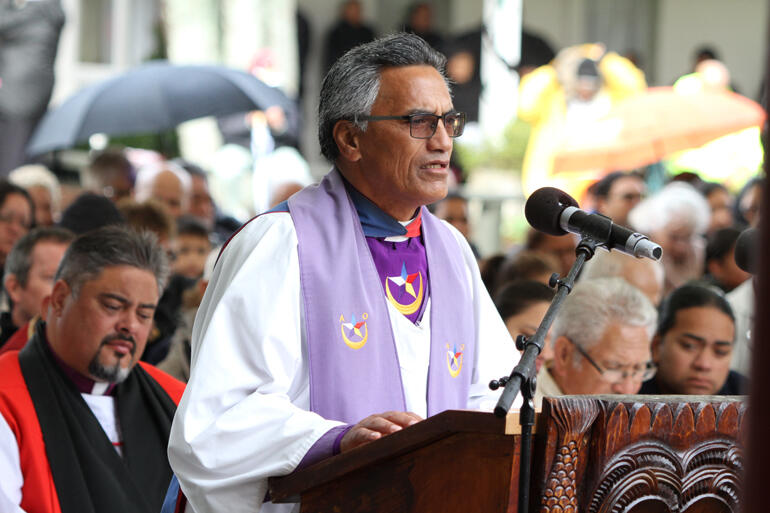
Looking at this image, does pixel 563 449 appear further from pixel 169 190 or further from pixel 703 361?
pixel 169 190

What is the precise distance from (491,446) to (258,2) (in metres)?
12.4

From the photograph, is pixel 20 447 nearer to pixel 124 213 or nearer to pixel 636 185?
pixel 124 213

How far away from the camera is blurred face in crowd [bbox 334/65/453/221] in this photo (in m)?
3.07

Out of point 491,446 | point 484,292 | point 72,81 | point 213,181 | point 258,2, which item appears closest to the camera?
point 491,446

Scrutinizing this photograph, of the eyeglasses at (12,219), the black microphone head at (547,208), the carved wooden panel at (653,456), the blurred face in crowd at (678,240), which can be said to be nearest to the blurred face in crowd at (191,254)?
the eyeglasses at (12,219)

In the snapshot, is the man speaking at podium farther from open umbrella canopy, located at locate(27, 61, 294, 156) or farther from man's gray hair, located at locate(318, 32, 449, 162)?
open umbrella canopy, located at locate(27, 61, 294, 156)

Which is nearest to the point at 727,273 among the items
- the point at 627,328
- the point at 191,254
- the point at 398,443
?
the point at 627,328

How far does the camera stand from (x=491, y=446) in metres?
2.28

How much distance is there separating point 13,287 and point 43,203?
3.14 metres

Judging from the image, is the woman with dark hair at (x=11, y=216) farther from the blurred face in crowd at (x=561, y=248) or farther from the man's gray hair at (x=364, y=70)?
the man's gray hair at (x=364, y=70)

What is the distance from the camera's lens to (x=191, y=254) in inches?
290

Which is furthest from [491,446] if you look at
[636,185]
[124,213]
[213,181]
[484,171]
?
[484,171]

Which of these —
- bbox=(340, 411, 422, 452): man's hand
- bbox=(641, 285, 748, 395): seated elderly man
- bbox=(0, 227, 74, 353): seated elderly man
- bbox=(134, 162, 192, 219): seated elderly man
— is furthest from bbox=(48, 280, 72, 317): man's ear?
bbox=(134, 162, 192, 219): seated elderly man

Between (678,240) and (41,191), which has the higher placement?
(41,191)
